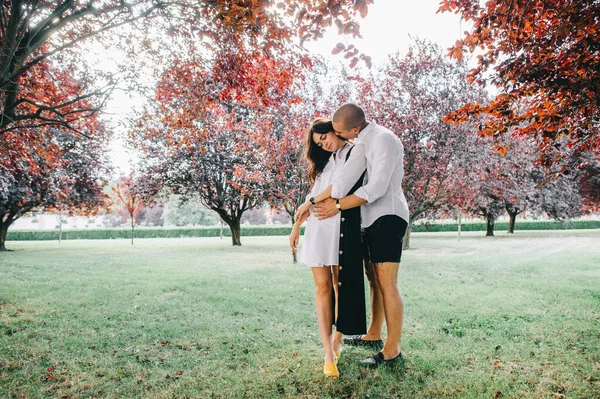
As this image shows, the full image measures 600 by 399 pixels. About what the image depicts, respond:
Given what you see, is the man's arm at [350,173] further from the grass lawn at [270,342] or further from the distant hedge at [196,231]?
the distant hedge at [196,231]

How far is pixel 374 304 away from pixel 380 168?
1.64 meters

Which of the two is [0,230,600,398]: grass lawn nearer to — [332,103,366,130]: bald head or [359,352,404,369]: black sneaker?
[359,352,404,369]: black sneaker

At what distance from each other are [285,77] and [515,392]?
623cm

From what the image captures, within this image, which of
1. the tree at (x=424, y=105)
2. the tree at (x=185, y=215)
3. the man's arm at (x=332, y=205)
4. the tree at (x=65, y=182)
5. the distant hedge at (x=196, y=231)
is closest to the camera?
the man's arm at (x=332, y=205)

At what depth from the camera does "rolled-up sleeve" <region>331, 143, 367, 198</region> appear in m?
3.52

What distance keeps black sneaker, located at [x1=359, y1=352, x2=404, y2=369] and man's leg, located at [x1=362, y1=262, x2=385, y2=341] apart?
516 mm

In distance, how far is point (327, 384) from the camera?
3309mm

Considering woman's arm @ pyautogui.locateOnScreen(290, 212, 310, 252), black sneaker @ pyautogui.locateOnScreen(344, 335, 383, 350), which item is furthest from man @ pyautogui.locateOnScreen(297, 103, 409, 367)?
black sneaker @ pyautogui.locateOnScreen(344, 335, 383, 350)

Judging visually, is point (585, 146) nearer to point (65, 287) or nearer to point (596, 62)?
point (596, 62)

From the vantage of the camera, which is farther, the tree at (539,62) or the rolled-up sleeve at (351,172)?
the tree at (539,62)

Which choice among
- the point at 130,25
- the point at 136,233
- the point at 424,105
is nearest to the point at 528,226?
the point at 424,105

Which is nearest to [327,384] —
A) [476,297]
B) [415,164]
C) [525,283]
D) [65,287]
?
[476,297]

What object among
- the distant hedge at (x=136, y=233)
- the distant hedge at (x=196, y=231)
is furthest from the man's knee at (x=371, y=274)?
the distant hedge at (x=136, y=233)

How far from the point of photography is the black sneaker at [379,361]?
363 centimetres
